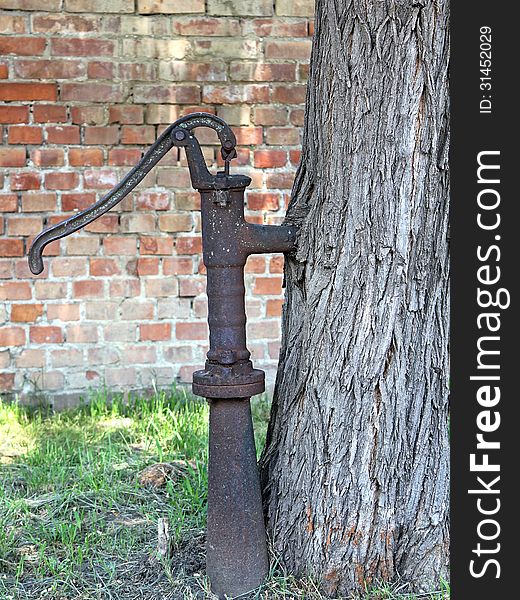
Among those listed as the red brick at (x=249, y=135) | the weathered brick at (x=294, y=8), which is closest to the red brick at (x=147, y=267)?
the red brick at (x=249, y=135)

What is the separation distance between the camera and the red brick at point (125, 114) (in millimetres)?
4215

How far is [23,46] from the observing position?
13.6ft

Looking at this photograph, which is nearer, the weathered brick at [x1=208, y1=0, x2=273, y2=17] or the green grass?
the green grass

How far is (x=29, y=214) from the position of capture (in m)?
4.20

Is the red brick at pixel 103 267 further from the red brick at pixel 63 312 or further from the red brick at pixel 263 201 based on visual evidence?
the red brick at pixel 263 201

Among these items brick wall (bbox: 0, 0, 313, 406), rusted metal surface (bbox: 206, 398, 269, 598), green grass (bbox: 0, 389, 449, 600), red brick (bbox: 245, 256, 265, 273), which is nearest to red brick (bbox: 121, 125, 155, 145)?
brick wall (bbox: 0, 0, 313, 406)

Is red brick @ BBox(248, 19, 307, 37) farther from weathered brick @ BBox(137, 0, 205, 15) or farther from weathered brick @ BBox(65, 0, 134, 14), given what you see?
weathered brick @ BBox(65, 0, 134, 14)

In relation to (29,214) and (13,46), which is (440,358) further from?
(13,46)

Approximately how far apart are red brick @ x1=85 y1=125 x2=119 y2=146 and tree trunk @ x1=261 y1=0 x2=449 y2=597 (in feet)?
5.97

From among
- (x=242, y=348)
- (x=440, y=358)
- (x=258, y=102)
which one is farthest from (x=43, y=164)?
(x=440, y=358)

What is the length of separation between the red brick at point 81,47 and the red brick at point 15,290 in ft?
3.39

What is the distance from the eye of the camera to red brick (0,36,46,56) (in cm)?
413

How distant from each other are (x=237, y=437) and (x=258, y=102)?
2204mm

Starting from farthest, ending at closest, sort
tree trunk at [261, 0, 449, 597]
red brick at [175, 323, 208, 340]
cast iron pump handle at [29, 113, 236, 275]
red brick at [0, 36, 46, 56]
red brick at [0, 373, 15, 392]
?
red brick at [175, 323, 208, 340] → red brick at [0, 373, 15, 392] → red brick at [0, 36, 46, 56] → cast iron pump handle at [29, 113, 236, 275] → tree trunk at [261, 0, 449, 597]
